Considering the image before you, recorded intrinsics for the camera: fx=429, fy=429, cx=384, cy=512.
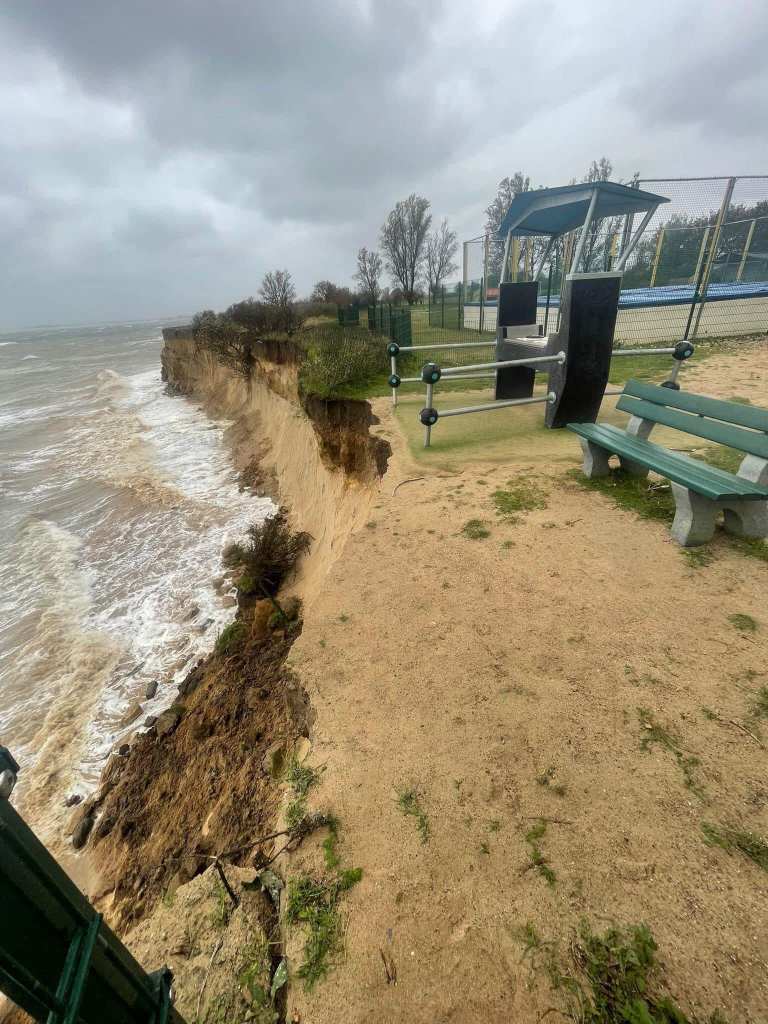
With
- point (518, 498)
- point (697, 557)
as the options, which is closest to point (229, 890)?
point (697, 557)

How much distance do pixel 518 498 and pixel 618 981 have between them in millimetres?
3554

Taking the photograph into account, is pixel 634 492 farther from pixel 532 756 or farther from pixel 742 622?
pixel 532 756

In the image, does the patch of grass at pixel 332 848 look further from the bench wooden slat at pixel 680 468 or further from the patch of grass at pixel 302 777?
the bench wooden slat at pixel 680 468

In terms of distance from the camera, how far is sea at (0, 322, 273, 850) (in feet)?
16.3

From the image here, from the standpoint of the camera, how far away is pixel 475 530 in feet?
13.3

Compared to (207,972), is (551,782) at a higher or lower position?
higher

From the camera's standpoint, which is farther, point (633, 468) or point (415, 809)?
point (633, 468)

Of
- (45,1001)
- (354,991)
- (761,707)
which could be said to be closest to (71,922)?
(45,1001)

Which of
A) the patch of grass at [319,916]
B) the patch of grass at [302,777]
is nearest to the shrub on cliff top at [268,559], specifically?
the patch of grass at [302,777]

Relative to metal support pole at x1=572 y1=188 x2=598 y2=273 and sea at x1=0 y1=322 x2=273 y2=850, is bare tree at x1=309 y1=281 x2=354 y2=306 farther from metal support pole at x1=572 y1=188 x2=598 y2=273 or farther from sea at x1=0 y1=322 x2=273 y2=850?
metal support pole at x1=572 y1=188 x2=598 y2=273

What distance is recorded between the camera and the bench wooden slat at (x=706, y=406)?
3240 millimetres

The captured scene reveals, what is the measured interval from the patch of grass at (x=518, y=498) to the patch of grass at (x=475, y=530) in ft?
0.81

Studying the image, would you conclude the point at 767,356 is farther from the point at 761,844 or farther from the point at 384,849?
the point at 384,849

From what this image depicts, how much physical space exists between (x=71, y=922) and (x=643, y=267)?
17.1 meters
